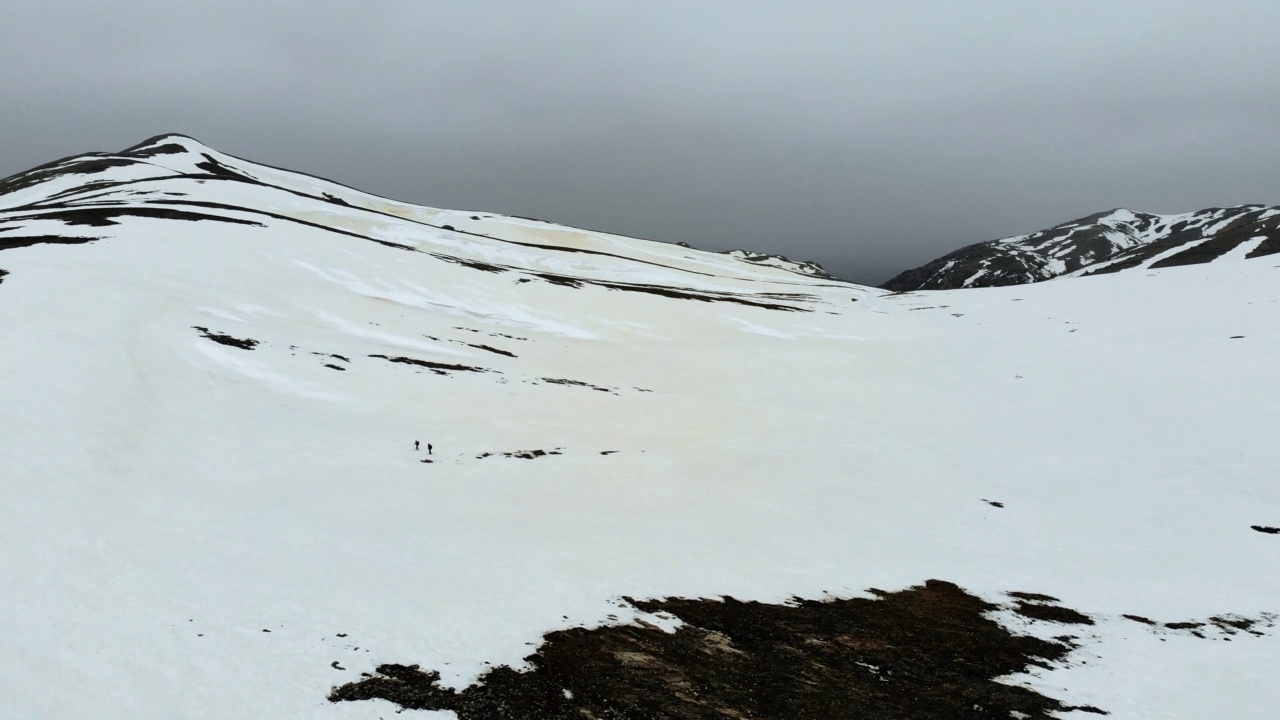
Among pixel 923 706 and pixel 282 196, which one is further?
pixel 282 196

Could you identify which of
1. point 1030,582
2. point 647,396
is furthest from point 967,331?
point 1030,582

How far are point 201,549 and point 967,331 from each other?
67.2 metres

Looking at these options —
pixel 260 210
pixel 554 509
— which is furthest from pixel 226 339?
pixel 260 210

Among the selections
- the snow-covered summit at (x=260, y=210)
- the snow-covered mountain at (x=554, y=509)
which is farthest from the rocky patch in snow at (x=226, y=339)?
the snow-covered summit at (x=260, y=210)

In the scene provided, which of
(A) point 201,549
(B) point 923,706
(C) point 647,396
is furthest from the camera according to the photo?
(C) point 647,396

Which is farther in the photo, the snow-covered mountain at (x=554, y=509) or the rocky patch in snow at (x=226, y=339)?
the rocky patch in snow at (x=226, y=339)

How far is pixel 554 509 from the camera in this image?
64.9 ft

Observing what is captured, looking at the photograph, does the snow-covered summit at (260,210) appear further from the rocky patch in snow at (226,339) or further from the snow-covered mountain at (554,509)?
the rocky patch in snow at (226,339)

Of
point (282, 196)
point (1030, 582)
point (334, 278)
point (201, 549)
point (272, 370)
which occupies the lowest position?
point (1030, 582)

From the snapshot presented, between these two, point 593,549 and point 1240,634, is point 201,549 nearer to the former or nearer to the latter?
point 593,549

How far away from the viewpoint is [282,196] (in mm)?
90750

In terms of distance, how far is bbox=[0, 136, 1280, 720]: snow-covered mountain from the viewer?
10.8m

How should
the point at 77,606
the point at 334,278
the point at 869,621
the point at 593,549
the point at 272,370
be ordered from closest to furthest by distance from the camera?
1. the point at 77,606
2. the point at 869,621
3. the point at 593,549
4. the point at 272,370
5. the point at 334,278

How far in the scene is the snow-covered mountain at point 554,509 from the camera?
10.8 metres
